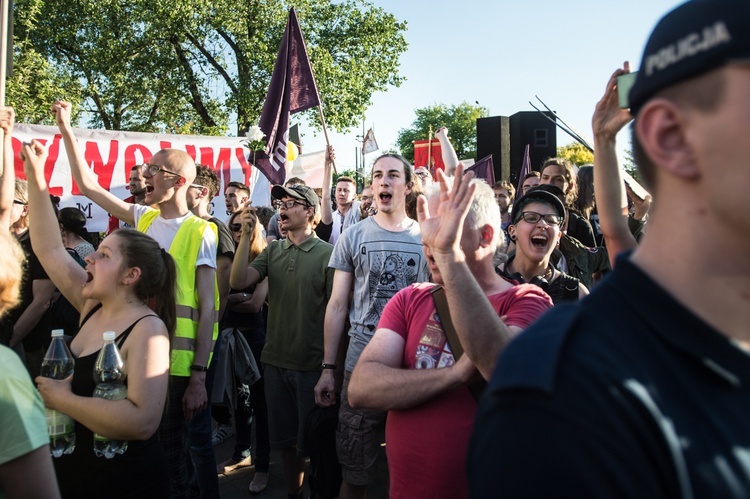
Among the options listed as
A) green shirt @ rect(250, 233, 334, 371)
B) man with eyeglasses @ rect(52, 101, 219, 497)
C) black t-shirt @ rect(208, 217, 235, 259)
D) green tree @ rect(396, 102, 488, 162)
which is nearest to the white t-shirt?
man with eyeglasses @ rect(52, 101, 219, 497)

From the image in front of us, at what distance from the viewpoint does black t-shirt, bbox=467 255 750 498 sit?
0.75 m

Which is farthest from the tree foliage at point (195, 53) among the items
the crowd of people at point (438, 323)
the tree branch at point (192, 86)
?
the crowd of people at point (438, 323)

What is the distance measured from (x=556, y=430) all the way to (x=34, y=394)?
152cm

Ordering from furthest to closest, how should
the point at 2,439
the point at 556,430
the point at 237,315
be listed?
the point at 237,315 < the point at 2,439 < the point at 556,430

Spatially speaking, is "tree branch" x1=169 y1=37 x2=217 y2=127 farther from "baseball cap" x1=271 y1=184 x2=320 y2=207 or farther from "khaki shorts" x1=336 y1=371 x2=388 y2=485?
"khaki shorts" x1=336 y1=371 x2=388 y2=485

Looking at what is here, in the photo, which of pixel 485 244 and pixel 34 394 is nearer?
pixel 34 394

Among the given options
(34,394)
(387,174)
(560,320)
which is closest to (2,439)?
(34,394)

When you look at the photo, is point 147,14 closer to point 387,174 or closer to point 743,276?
point 387,174

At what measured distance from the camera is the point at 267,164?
6484mm

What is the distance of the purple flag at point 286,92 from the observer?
6.64 metres

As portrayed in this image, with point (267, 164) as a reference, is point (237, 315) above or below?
below

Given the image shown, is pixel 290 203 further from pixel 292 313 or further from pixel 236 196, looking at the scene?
pixel 236 196

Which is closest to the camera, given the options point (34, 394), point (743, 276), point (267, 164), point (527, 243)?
point (743, 276)

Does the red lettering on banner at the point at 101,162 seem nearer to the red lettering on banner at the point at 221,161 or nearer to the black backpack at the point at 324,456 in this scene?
the red lettering on banner at the point at 221,161
